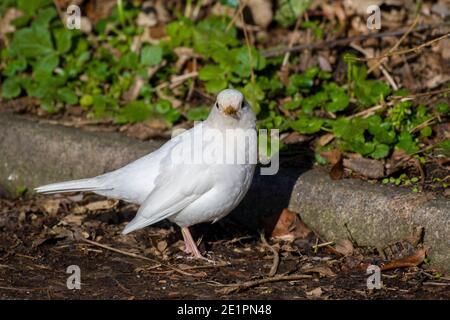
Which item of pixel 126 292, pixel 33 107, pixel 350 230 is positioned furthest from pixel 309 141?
pixel 33 107

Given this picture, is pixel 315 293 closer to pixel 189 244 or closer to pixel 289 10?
pixel 189 244

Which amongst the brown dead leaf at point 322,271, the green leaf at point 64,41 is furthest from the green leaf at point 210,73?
the brown dead leaf at point 322,271

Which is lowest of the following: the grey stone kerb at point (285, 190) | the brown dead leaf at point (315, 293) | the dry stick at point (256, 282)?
the brown dead leaf at point (315, 293)

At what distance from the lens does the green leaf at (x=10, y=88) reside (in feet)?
21.5

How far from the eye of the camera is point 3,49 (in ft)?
23.6

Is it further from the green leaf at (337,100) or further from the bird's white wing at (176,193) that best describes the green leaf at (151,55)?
the bird's white wing at (176,193)

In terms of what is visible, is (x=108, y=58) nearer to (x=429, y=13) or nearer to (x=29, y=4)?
(x=29, y=4)

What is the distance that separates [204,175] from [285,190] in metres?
0.69

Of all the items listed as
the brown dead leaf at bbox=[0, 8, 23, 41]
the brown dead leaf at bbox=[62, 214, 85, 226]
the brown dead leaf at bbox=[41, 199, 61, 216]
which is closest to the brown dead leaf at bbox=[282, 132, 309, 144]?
the brown dead leaf at bbox=[62, 214, 85, 226]

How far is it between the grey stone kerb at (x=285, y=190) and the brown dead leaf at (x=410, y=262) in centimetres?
6

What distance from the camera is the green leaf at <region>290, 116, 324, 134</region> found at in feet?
18.0

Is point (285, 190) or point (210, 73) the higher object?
point (210, 73)

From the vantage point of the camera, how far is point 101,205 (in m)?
5.68

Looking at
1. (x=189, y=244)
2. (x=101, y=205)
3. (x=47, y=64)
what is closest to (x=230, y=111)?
(x=189, y=244)
